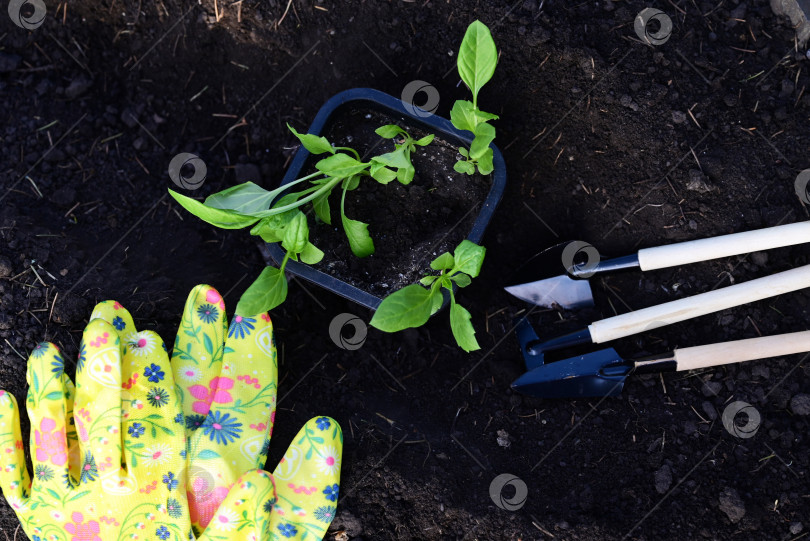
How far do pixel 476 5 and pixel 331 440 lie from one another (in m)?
1.17

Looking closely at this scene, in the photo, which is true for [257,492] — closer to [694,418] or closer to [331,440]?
[331,440]

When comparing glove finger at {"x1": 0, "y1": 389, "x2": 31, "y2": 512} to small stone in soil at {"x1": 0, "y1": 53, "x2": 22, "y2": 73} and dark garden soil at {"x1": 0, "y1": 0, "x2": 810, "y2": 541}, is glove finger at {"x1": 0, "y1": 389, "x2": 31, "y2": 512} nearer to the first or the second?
dark garden soil at {"x1": 0, "y1": 0, "x2": 810, "y2": 541}

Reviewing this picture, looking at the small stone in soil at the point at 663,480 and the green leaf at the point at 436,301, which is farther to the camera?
the small stone in soil at the point at 663,480

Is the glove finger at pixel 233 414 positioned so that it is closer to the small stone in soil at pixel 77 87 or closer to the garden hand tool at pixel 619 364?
the garden hand tool at pixel 619 364

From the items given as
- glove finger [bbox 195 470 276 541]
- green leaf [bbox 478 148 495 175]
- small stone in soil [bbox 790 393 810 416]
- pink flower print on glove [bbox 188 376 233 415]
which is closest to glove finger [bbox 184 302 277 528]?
pink flower print on glove [bbox 188 376 233 415]

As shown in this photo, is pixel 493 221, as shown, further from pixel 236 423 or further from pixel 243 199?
pixel 236 423

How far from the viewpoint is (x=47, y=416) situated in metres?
1.68

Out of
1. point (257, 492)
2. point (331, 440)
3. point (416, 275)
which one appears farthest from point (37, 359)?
point (416, 275)

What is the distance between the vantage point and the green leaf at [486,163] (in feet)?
5.59

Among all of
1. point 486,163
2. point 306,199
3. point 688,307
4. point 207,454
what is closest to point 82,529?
point 207,454

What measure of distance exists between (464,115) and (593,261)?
523mm

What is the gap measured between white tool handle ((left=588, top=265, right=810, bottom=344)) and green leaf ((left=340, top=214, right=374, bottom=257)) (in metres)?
0.59

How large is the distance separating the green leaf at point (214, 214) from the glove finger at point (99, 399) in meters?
0.42

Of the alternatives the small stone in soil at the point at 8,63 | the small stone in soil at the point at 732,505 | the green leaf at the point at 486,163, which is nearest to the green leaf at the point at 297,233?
the green leaf at the point at 486,163
